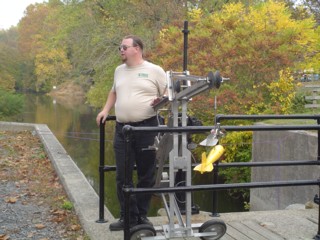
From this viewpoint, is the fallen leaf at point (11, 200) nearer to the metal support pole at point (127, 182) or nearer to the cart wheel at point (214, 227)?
the metal support pole at point (127, 182)

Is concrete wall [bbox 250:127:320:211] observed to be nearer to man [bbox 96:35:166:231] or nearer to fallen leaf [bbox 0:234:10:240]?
man [bbox 96:35:166:231]

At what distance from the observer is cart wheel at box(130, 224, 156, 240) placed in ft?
12.2

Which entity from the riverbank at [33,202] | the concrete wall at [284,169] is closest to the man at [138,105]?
the riverbank at [33,202]

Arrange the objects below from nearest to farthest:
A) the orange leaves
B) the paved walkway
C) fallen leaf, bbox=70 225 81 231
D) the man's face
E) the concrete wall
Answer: the man's face → the paved walkway → fallen leaf, bbox=70 225 81 231 → the orange leaves → the concrete wall

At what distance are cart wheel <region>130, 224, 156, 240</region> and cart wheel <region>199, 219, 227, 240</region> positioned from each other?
43 cm

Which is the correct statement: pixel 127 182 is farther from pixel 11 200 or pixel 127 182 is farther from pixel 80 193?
pixel 11 200

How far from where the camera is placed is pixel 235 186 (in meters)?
3.65

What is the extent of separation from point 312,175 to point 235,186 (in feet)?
15.1

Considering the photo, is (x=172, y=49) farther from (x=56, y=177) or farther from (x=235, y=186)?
(x=235, y=186)

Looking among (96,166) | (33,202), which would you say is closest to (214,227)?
(33,202)

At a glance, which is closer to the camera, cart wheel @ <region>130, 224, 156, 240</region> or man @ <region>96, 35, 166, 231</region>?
cart wheel @ <region>130, 224, 156, 240</region>

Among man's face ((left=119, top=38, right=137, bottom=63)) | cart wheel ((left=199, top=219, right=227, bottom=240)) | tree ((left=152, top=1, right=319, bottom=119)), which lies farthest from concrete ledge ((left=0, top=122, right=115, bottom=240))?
tree ((left=152, top=1, right=319, bottom=119))

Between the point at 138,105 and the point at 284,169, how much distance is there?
18.2 feet

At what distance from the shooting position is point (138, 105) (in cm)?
404
